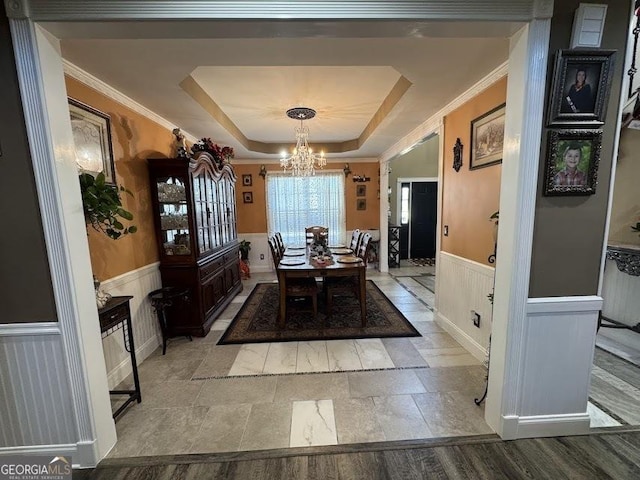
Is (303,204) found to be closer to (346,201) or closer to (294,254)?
(346,201)

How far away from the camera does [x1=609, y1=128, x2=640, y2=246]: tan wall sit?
2.82m

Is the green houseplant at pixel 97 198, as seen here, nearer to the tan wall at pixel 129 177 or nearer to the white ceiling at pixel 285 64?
the tan wall at pixel 129 177

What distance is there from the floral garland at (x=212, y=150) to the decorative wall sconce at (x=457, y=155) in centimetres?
281

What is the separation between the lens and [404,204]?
674 cm

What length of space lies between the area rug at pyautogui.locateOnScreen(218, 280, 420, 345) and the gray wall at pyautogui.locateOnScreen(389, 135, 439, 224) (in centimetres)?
350

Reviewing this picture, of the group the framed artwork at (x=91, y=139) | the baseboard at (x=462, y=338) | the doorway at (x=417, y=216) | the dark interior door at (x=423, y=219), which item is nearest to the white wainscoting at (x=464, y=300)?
the baseboard at (x=462, y=338)

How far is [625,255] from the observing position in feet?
8.83

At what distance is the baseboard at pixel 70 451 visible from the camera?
4.95 feet

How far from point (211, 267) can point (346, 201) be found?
11.4 feet

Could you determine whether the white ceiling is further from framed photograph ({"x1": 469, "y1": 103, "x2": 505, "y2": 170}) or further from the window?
the window

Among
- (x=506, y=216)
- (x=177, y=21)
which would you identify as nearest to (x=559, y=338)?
(x=506, y=216)

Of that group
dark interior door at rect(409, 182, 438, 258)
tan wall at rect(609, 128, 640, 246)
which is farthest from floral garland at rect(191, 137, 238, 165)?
dark interior door at rect(409, 182, 438, 258)

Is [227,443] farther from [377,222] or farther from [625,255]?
[377,222]

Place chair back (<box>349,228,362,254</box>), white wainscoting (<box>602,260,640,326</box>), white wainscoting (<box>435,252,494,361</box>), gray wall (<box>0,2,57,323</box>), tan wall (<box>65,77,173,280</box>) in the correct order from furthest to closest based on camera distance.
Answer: chair back (<box>349,228,362,254</box>) < white wainscoting (<box>602,260,640,326</box>) < white wainscoting (<box>435,252,494,361</box>) < tan wall (<box>65,77,173,280</box>) < gray wall (<box>0,2,57,323</box>)
